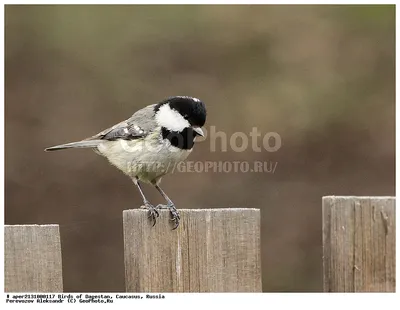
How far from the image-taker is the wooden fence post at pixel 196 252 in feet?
7.17

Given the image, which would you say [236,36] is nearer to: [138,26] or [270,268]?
[138,26]

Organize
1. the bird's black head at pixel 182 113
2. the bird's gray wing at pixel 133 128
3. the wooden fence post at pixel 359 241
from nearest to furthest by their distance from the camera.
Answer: the wooden fence post at pixel 359 241 < the bird's black head at pixel 182 113 < the bird's gray wing at pixel 133 128

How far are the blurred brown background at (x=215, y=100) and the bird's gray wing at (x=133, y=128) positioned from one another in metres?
0.33

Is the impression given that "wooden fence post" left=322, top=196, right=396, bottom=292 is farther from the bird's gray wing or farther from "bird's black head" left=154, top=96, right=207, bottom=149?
the bird's gray wing

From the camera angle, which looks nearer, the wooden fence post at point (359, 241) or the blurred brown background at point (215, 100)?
the wooden fence post at point (359, 241)

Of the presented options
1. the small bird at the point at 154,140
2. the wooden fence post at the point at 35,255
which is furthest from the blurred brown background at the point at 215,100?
the wooden fence post at the point at 35,255

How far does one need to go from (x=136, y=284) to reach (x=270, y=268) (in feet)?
5.80

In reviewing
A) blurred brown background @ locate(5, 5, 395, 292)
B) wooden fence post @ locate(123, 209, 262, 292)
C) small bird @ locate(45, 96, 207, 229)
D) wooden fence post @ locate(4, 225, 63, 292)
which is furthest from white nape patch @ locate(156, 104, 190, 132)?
wooden fence post @ locate(4, 225, 63, 292)

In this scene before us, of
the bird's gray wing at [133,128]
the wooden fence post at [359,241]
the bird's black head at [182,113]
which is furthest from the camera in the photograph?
the bird's gray wing at [133,128]

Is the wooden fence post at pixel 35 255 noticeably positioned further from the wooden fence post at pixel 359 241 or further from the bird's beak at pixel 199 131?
the bird's beak at pixel 199 131

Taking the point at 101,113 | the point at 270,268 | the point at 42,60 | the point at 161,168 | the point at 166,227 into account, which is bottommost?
the point at 270,268

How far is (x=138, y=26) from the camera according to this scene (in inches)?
157

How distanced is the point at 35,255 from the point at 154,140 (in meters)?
1.33
